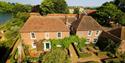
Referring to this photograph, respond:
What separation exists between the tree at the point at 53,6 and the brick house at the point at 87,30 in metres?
36.3

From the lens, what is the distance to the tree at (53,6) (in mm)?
79375

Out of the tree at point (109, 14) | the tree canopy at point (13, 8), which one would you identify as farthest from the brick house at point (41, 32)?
the tree canopy at point (13, 8)

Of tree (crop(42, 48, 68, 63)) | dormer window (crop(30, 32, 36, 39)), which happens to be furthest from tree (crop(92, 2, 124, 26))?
tree (crop(42, 48, 68, 63))

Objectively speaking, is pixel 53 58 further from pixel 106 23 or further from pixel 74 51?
pixel 106 23

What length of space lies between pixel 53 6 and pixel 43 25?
4046cm

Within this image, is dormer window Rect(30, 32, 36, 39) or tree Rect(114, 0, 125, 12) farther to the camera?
tree Rect(114, 0, 125, 12)

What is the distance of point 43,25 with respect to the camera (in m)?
40.9

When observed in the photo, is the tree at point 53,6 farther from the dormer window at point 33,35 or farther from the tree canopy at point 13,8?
the dormer window at point 33,35

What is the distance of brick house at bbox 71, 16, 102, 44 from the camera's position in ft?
142

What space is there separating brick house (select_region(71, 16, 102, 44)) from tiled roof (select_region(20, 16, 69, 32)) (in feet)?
13.6

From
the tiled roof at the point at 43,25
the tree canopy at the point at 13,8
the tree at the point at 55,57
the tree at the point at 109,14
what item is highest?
the tree at the point at 55,57

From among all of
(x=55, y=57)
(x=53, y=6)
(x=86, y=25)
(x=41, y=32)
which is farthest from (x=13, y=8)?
(x=55, y=57)

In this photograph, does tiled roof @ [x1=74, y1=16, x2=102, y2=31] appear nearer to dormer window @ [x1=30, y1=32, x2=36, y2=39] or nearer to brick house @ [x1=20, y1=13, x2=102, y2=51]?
brick house @ [x1=20, y1=13, x2=102, y2=51]

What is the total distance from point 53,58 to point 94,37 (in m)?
26.6
